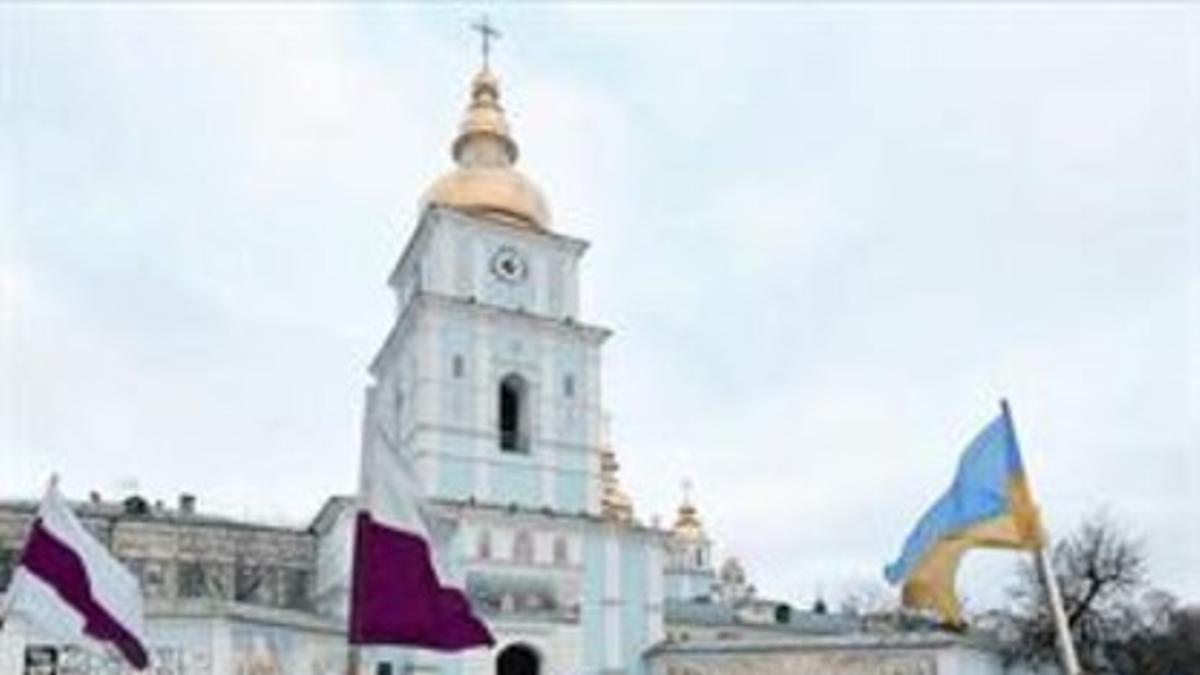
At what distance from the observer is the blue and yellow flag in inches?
633

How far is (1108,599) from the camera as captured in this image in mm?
52500

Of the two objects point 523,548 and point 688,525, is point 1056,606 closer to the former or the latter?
point 523,548

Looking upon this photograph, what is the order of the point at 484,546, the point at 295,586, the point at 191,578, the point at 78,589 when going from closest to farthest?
the point at 78,589
the point at 484,546
the point at 191,578
the point at 295,586

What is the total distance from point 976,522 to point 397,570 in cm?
589

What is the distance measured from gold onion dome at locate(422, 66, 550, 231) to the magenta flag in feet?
124

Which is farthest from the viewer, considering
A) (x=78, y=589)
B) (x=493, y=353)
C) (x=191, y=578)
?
(x=191, y=578)

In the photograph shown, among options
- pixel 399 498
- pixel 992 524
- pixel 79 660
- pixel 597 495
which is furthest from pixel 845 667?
pixel 399 498

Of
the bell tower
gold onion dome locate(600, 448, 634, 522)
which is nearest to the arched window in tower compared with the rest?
the bell tower

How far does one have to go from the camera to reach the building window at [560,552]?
47.3 meters

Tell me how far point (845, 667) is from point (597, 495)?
855cm

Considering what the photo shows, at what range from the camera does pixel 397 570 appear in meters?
13.2

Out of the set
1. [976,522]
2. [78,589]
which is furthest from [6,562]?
[976,522]

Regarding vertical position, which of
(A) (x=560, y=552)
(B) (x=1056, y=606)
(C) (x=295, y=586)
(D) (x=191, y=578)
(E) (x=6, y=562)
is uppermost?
(E) (x=6, y=562)

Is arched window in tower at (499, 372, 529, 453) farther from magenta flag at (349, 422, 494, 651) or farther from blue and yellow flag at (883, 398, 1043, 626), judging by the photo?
magenta flag at (349, 422, 494, 651)
